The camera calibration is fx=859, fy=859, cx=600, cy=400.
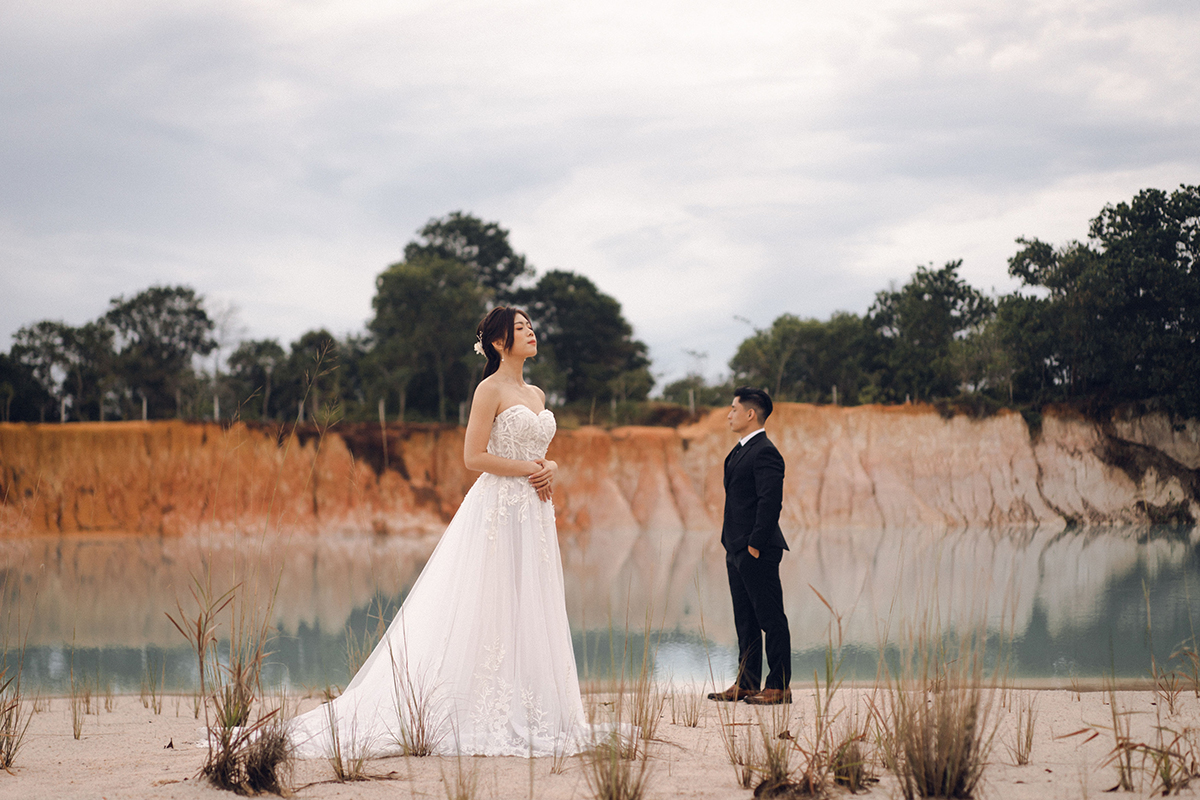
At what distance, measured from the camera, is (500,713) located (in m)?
4.01

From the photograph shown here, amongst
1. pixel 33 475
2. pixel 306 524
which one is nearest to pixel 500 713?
pixel 306 524

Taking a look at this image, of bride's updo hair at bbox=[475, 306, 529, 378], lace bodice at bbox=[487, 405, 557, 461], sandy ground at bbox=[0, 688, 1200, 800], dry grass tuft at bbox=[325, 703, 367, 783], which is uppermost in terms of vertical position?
bride's updo hair at bbox=[475, 306, 529, 378]

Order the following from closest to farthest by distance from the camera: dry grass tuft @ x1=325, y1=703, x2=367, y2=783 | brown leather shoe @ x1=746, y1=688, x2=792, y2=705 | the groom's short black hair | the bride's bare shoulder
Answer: dry grass tuft @ x1=325, y1=703, x2=367, y2=783
the bride's bare shoulder
brown leather shoe @ x1=746, y1=688, x2=792, y2=705
the groom's short black hair

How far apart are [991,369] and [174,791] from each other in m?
34.0

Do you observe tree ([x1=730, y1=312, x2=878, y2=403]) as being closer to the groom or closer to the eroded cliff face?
the eroded cliff face

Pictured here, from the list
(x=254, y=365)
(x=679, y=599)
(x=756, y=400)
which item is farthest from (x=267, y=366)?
(x=756, y=400)

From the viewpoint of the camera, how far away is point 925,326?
37.0 meters

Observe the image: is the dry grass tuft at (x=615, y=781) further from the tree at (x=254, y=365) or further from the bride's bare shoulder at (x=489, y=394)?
the tree at (x=254, y=365)

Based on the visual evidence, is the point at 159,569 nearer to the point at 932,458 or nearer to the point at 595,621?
the point at 595,621

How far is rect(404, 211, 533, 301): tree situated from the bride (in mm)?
44433

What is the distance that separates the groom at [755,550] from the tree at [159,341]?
3820cm

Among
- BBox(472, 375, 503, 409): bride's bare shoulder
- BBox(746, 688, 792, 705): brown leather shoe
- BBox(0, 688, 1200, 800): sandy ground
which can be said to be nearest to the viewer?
BBox(0, 688, 1200, 800): sandy ground

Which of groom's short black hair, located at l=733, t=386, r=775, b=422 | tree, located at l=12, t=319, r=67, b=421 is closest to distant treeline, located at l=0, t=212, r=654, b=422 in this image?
tree, located at l=12, t=319, r=67, b=421

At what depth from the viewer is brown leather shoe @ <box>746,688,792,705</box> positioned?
5078 mm
